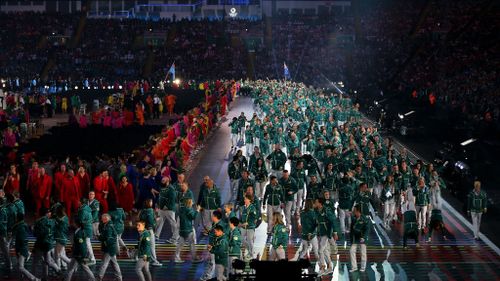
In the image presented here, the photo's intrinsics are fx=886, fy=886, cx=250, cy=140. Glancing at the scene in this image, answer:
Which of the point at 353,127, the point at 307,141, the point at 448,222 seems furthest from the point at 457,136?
the point at 448,222

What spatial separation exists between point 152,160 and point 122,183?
3.84m

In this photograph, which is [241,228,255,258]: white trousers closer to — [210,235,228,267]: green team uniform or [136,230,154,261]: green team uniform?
[210,235,228,267]: green team uniform

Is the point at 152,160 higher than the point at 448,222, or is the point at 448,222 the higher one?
the point at 152,160

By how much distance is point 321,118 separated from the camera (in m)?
38.9

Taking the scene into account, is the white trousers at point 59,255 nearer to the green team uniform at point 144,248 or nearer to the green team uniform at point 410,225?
the green team uniform at point 144,248

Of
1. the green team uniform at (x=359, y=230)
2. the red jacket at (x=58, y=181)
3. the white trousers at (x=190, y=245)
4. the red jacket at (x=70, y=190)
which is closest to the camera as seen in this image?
the green team uniform at (x=359, y=230)

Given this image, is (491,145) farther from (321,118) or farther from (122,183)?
(122,183)

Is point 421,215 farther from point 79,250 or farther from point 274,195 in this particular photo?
point 79,250

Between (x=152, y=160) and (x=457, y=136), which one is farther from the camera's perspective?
(x=457, y=136)

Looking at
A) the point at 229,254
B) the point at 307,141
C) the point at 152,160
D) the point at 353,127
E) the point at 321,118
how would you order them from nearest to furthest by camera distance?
1. the point at 229,254
2. the point at 152,160
3. the point at 307,141
4. the point at 353,127
5. the point at 321,118

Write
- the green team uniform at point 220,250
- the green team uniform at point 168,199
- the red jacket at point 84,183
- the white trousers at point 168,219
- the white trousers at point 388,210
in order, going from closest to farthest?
the green team uniform at point 220,250 → the green team uniform at point 168,199 → the white trousers at point 168,219 → the red jacket at point 84,183 → the white trousers at point 388,210

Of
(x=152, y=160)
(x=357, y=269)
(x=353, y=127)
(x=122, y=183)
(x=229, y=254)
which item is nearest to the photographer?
(x=229, y=254)

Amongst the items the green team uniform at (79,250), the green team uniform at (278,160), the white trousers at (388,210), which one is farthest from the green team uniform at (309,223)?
the green team uniform at (278,160)

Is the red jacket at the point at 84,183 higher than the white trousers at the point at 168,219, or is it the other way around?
the red jacket at the point at 84,183
